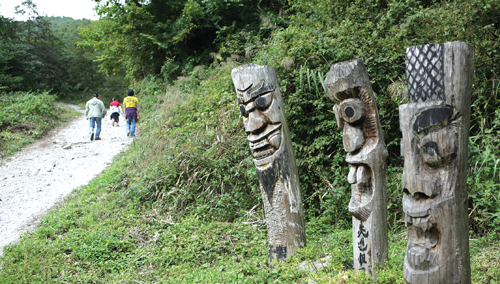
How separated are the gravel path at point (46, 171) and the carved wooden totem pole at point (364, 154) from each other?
16.9ft

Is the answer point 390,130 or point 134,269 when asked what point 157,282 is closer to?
point 134,269

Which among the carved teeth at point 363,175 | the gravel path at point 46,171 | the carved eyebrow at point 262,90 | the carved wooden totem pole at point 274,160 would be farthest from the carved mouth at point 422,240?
the gravel path at point 46,171

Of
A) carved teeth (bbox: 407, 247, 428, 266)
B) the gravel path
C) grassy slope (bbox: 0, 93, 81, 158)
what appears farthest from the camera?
grassy slope (bbox: 0, 93, 81, 158)

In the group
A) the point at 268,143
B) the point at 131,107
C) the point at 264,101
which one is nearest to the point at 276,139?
the point at 268,143

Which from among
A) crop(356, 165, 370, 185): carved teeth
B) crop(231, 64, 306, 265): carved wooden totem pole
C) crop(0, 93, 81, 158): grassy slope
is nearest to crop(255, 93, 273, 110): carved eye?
crop(231, 64, 306, 265): carved wooden totem pole

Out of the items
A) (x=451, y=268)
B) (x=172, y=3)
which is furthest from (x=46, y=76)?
(x=451, y=268)

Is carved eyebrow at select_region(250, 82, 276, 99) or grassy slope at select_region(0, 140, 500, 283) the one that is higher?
carved eyebrow at select_region(250, 82, 276, 99)

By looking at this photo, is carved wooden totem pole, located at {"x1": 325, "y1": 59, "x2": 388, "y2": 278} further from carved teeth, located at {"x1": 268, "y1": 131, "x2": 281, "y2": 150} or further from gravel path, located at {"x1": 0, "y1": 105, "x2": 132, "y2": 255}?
gravel path, located at {"x1": 0, "y1": 105, "x2": 132, "y2": 255}

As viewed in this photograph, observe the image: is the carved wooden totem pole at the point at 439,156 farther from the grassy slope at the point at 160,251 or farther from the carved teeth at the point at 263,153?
the carved teeth at the point at 263,153

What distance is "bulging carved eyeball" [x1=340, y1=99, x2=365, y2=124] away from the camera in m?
3.08

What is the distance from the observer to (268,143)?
375 cm

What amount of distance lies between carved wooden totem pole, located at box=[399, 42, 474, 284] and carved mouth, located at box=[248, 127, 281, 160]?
151 centimetres

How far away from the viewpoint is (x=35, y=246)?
4.90 metres

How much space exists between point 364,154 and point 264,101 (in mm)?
1204
